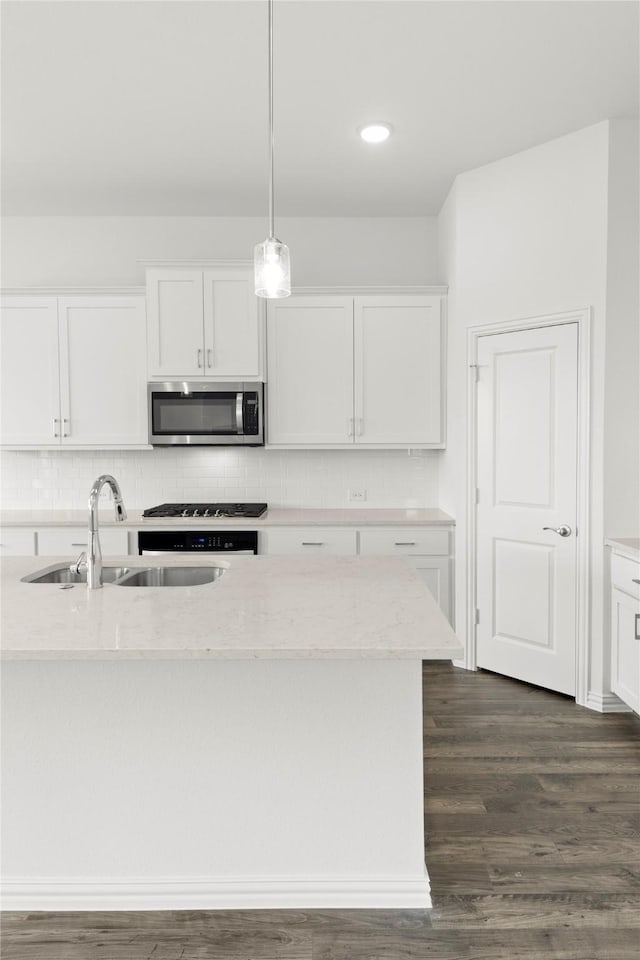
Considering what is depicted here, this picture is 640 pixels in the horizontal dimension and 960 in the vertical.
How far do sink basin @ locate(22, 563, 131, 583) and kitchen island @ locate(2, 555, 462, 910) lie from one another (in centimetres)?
56

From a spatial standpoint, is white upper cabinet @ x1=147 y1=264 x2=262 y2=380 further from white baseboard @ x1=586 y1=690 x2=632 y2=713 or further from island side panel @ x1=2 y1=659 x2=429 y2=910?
white baseboard @ x1=586 y1=690 x2=632 y2=713

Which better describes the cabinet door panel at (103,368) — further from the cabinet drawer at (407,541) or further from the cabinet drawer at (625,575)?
the cabinet drawer at (625,575)

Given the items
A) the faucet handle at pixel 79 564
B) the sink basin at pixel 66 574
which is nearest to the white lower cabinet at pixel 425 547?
the sink basin at pixel 66 574

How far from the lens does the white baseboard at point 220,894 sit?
180cm

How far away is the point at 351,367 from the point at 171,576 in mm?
2173

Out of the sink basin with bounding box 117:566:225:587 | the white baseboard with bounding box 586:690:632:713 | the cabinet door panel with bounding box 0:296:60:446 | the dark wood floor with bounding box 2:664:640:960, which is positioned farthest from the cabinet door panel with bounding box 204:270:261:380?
the white baseboard with bounding box 586:690:632:713

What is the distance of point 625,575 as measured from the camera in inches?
117

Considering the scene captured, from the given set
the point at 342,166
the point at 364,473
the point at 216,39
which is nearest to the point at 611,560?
the point at 364,473

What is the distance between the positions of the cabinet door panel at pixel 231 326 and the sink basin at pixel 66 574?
1943 mm

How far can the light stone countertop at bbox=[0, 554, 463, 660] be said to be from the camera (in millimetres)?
1462

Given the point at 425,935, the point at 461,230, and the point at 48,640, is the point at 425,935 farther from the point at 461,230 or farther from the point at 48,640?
the point at 461,230

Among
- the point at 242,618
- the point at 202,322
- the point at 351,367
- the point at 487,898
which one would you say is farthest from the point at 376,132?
the point at 487,898

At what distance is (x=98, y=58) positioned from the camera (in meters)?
2.63

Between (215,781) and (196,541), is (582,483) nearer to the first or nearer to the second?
(196,541)
